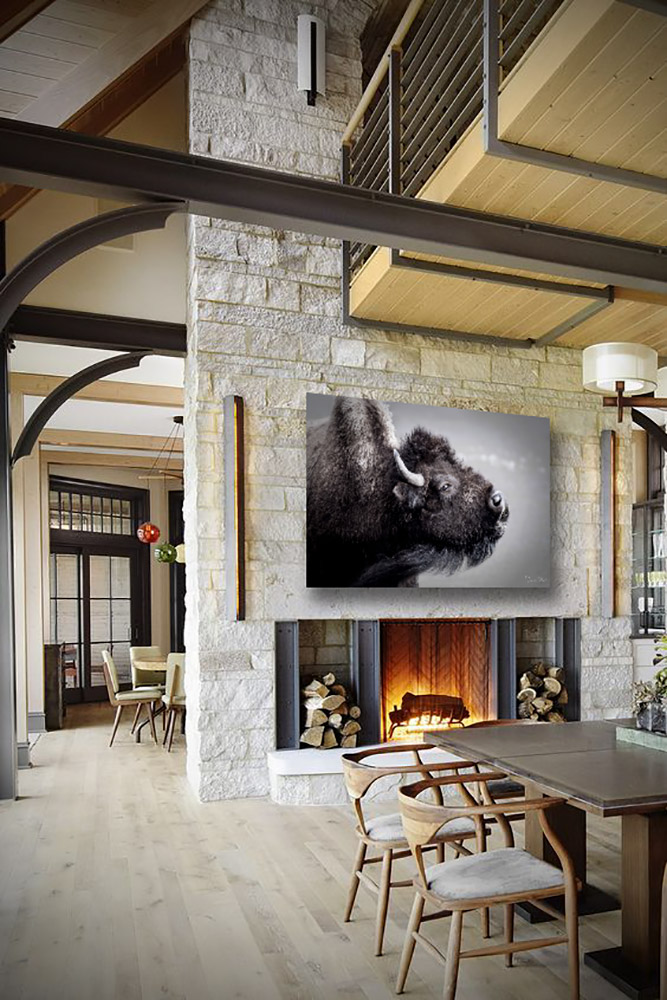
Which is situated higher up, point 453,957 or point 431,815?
point 431,815

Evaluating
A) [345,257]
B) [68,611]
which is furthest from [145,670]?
[345,257]

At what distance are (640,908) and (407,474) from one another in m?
3.24

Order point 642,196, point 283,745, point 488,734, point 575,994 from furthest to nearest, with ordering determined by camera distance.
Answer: point 283,745
point 642,196
point 488,734
point 575,994

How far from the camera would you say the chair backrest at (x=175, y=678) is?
22.5 feet

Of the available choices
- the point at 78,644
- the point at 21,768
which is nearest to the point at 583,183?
the point at 21,768

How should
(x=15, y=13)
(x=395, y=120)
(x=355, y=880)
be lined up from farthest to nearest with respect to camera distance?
(x=395, y=120)
(x=15, y=13)
(x=355, y=880)

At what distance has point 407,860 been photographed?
400 centimetres

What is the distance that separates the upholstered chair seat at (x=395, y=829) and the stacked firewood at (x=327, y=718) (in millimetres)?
2110

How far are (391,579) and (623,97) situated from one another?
321 centimetres

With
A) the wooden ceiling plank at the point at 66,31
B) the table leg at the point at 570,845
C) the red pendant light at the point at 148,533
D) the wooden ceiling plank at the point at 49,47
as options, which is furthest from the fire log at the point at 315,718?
the red pendant light at the point at 148,533

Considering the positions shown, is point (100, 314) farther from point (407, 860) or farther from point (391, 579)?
point (407, 860)

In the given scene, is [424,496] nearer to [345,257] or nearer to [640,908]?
[345,257]

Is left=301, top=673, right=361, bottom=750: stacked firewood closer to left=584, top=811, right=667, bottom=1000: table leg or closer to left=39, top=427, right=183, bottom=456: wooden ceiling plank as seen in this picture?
left=584, top=811, right=667, bottom=1000: table leg

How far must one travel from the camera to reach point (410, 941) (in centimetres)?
268
